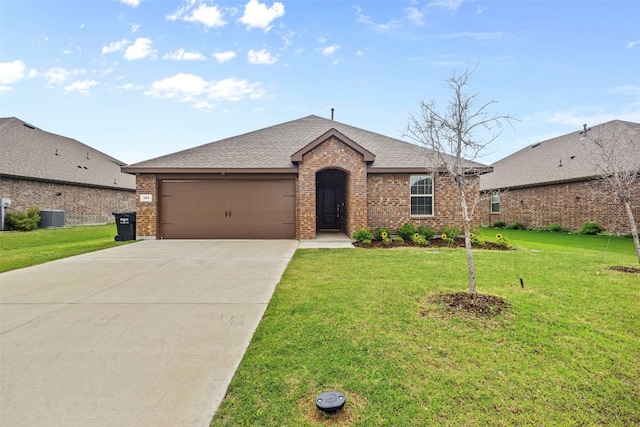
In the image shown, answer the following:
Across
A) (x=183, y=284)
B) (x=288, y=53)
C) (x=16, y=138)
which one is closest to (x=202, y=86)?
(x=288, y=53)

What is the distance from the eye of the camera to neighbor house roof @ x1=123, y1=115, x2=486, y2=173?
12320 millimetres

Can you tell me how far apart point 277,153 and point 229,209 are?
10.8 feet

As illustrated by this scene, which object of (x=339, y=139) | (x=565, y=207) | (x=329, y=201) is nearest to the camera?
(x=339, y=139)

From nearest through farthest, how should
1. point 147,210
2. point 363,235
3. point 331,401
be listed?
1. point 331,401
2. point 363,235
3. point 147,210

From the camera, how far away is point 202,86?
61.4ft

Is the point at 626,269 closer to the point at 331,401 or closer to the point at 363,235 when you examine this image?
the point at 363,235

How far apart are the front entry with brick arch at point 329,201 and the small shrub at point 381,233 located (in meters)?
3.19

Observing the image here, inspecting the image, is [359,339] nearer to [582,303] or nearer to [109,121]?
[582,303]

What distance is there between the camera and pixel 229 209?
1287 centimetres

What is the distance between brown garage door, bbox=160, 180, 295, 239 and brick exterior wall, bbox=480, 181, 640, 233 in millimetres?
13541

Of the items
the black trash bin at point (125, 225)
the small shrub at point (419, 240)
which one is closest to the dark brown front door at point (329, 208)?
the small shrub at point (419, 240)

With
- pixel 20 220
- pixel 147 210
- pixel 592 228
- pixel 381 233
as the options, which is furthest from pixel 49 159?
pixel 592 228

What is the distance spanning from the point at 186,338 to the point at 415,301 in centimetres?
320

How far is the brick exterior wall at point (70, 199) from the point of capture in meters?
17.8
